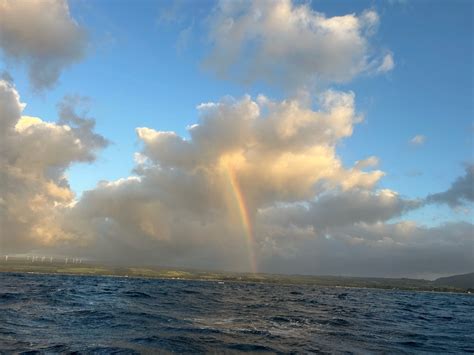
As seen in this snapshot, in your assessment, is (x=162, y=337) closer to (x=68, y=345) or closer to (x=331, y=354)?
(x=68, y=345)

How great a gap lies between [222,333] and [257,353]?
845 centimetres

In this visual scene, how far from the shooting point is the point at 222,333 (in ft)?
121

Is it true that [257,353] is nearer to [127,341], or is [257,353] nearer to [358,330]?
[127,341]

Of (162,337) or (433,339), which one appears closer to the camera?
(162,337)

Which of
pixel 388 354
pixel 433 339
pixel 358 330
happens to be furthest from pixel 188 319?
pixel 433 339


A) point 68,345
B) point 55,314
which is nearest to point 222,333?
point 68,345

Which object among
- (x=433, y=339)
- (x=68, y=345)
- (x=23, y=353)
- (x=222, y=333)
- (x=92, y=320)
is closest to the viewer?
(x=23, y=353)

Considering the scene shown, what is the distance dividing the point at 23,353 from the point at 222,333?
17.4 meters

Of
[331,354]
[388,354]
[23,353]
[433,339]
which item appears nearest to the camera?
[23,353]

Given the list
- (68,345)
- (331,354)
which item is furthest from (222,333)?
(68,345)

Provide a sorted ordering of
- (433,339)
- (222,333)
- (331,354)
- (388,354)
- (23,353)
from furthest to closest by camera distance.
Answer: (433,339) → (222,333) → (388,354) → (331,354) → (23,353)

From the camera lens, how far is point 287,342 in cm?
3438

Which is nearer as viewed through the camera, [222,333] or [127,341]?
[127,341]

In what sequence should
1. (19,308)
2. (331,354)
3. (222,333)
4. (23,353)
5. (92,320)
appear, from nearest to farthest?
(23,353) < (331,354) < (222,333) < (92,320) < (19,308)
